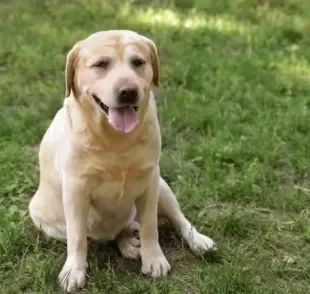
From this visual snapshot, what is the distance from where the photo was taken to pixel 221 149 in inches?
192

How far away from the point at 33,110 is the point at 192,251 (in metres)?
2.19

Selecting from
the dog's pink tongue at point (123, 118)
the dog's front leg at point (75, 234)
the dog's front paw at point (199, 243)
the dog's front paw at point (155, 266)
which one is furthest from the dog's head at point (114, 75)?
the dog's front paw at point (199, 243)

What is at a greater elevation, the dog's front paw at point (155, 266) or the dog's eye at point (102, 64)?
the dog's eye at point (102, 64)

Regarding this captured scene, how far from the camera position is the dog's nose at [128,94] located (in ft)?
10.5

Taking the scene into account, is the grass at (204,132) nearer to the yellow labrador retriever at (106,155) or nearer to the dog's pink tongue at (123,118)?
the yellow labrador retriever at (106,155)

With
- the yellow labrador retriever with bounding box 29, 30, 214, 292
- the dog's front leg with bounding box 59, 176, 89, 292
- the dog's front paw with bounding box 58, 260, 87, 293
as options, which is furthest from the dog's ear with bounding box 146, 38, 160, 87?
the dog's front paw with bounding box 58, 260, 87, 293

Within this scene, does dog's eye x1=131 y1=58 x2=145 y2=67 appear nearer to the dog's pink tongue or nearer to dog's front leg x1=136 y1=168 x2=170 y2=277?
the dog's pink tongue

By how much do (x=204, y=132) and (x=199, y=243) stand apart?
1579 mm

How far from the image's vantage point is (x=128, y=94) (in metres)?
3.21

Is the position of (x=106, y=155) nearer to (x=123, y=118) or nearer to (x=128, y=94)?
(x=123, y=118)

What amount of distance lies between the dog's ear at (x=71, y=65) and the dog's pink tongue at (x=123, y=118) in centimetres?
28

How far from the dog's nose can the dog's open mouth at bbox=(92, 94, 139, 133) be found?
56mm

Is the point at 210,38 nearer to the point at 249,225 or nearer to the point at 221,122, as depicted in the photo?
the point at 221,122

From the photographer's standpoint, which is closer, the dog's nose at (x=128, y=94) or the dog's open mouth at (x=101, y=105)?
the dog's nose at (x=128, y=94)
